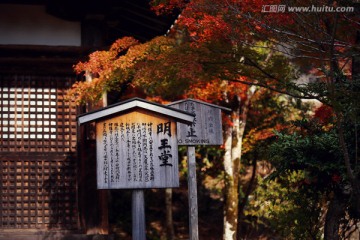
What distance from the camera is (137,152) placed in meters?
11.0

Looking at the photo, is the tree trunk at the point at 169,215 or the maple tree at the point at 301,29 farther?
the tree trunk at the point at 169,215

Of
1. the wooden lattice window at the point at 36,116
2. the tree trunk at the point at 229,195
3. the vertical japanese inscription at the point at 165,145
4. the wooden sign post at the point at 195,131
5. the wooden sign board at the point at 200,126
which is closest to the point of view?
the vertical japanese inscription at the point at 165,145

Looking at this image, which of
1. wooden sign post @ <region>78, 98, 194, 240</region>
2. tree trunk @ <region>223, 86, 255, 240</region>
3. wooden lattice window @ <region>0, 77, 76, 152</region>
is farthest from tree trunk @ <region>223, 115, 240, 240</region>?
wooden sign post @ <region>78, 98, 194, 240</region>

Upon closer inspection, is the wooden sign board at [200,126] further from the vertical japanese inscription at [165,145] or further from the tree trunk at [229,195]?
the tree trunk at [229,195]

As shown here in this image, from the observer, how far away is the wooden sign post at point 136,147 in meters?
10.8

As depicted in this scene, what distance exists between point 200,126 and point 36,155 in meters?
3.77

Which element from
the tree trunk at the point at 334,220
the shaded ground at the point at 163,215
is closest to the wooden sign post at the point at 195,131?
the tree trunk at the point at 334,220

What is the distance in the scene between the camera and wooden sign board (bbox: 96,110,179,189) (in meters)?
10.9

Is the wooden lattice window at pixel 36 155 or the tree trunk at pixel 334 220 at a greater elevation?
the wooden lattice window at pixel 36 155

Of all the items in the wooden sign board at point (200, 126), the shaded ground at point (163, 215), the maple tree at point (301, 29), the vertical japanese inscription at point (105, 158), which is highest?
the maple tree at point (301, 29)

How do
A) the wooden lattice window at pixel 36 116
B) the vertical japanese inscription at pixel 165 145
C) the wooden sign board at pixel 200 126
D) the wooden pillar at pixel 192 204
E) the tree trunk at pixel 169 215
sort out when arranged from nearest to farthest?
the vertical japanese inscription at pixel 165 145 → the wooden pillar at pixel 192 204 → the wooden sign board at pixel 200 126 → the wooden lattice window at pixel 36 116 → the tree trunk at pixel 169 215

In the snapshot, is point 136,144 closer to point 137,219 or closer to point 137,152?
point 137,152

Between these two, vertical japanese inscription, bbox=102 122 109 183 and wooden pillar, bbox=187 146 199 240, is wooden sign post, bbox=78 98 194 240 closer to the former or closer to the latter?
vertical japanese inscription, bbox=102 122 109 183

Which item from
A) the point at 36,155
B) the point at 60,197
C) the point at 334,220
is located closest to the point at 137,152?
the point at 60,197
